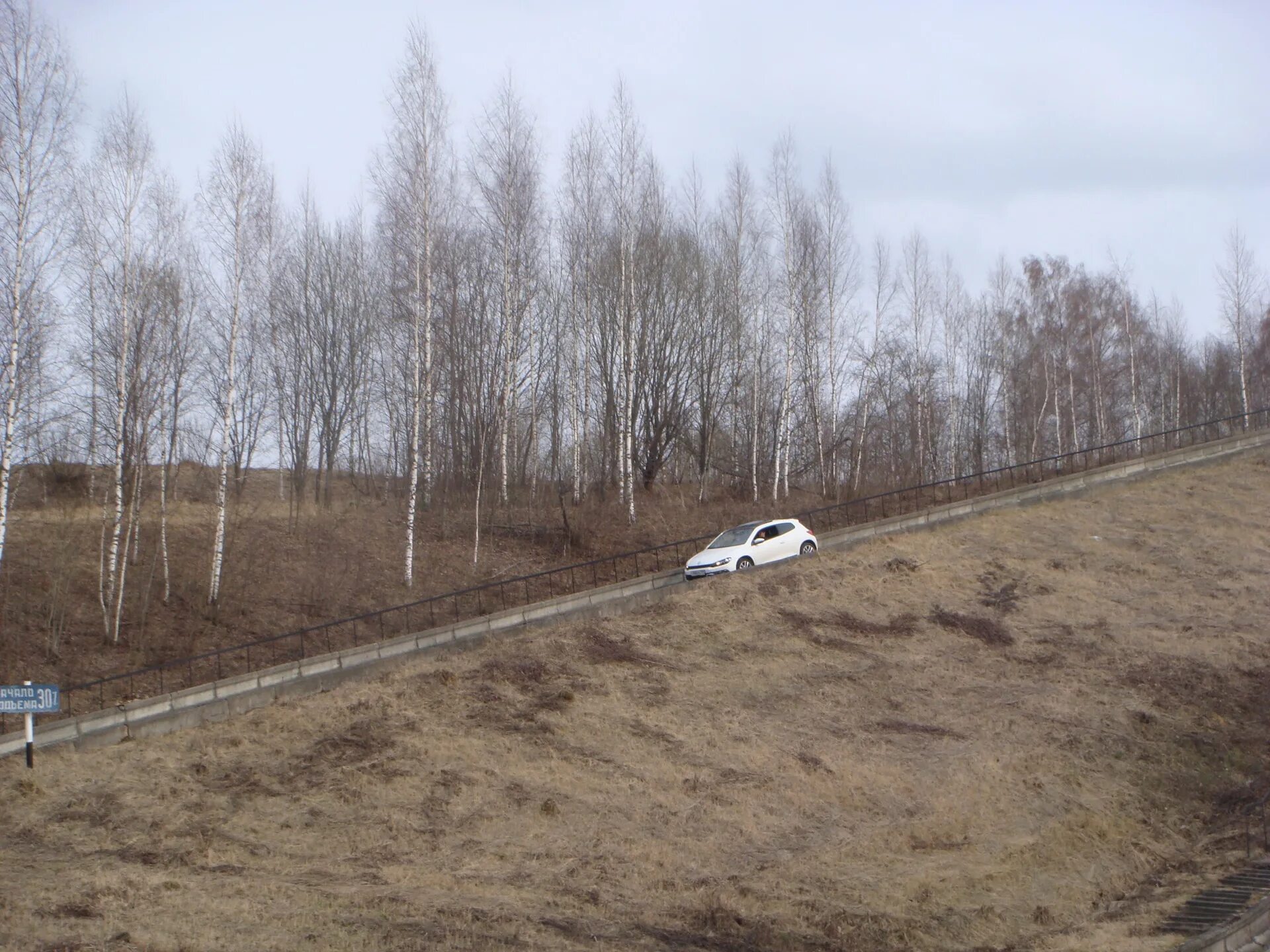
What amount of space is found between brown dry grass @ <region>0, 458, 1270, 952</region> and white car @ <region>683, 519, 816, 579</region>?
1.20m

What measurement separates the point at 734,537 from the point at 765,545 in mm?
959

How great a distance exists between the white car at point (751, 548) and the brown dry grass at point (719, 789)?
3.94ft

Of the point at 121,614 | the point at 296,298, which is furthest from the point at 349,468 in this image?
the point at 121,614

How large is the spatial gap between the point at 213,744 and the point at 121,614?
9105mm

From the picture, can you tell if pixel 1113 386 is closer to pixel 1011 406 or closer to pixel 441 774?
A: pixel 1011 406

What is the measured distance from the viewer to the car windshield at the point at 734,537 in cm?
2844

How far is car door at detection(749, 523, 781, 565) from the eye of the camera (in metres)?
28.0

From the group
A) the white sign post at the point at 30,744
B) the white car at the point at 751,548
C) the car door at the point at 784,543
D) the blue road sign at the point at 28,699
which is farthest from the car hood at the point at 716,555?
the white sign post at the point at 30,744

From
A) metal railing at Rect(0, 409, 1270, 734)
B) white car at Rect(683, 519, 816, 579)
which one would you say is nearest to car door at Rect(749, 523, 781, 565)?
white car at Rect(683, 519, 816, 579)

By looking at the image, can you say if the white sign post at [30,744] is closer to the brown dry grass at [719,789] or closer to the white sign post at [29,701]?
the white sign post at [29,701]

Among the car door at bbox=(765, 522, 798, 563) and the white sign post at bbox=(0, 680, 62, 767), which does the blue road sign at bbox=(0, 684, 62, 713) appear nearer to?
the white sign post at bbox=(0, 680, 62, 767)

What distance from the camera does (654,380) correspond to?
42.4m

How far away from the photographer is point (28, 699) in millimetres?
15961

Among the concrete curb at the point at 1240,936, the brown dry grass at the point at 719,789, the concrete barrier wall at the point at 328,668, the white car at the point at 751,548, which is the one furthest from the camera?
the white car at the point at 751,548
